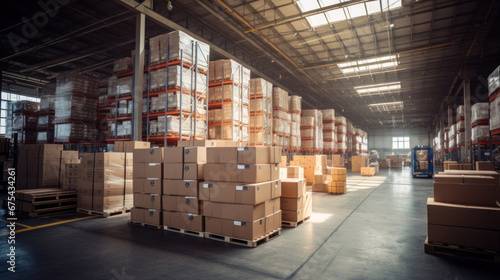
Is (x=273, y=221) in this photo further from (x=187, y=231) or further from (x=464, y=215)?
(x=464, y=215)

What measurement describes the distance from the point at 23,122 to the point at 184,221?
13.9 metres

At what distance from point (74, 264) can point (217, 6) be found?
9.40 metres

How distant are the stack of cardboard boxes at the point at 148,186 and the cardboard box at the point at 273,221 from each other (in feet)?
7.21

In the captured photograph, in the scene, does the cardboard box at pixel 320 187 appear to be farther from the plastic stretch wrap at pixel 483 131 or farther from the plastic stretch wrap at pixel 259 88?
the plastic stretch wrap at pixel 483 131

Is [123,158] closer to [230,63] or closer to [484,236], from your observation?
[230,63]

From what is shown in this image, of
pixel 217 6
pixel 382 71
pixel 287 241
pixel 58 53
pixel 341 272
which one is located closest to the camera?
pixel 341 272

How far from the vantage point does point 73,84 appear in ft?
34.7

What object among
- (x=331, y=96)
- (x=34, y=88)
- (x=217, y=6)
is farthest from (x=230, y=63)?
(x=34, y=88)

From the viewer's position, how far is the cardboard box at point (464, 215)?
369 cm

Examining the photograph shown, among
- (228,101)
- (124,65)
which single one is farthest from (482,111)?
(124,65)

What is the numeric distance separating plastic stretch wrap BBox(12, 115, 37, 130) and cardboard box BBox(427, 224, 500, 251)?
17.5m

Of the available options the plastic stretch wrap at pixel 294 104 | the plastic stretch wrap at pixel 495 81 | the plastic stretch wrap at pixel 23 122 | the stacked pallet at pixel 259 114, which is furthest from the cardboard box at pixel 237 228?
the plastic stretch wrap at pixel 23 122

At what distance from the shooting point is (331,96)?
24281mm

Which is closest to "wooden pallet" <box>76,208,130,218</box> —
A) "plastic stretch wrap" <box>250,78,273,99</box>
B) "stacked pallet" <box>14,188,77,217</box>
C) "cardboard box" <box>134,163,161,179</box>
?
"stacked pallet" <box>14,188,77,217</box>
